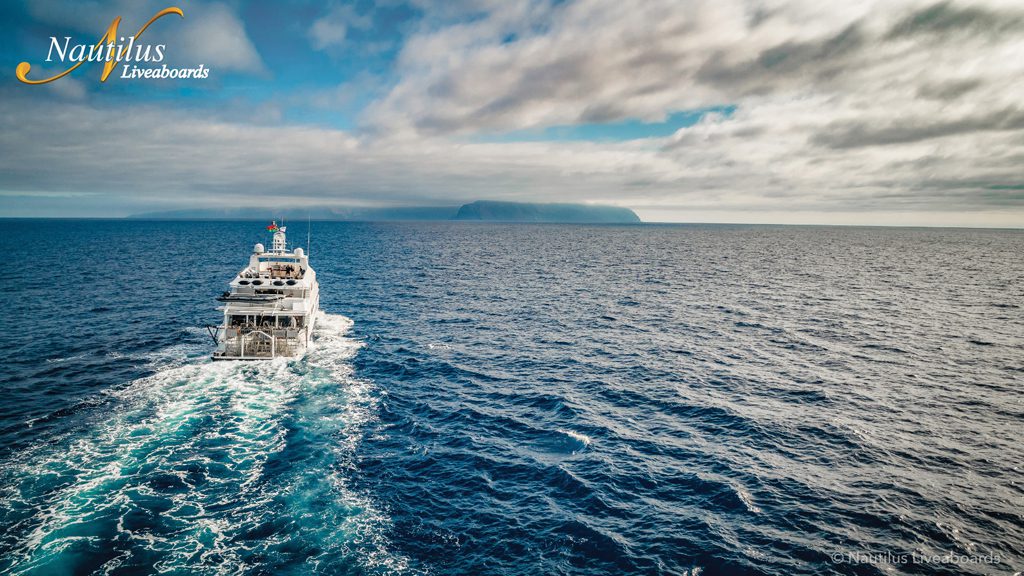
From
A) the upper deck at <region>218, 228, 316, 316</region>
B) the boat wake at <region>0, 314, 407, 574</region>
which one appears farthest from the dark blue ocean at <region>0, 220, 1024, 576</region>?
the upper deck at <region>218, 228, 316, 316</region>

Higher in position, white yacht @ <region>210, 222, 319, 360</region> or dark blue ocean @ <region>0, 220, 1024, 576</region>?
white yacht @ <region>210, 222, 319, 360</region>

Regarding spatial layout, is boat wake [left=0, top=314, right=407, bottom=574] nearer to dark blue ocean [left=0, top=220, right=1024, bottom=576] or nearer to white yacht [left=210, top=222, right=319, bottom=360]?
dark blue ocean [left=0, top=220, right=1024, bottom=576]

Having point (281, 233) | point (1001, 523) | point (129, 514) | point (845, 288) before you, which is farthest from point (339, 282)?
point (845, 288)

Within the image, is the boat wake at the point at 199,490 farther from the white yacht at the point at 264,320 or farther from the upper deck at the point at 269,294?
the upper deck at the point at 269,294

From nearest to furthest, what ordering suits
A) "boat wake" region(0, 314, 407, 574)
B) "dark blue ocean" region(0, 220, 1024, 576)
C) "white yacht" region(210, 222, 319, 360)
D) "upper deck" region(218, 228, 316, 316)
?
"boat wake" region(0, 314, 407, 574), "dark blue ocean" region(0, 220, 1024, 576), "white yacht" region(210, 222, 319, 360), "upper deck" region(218, 228, 316, 316)

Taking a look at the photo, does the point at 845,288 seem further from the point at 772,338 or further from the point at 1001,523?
the point at 1001,523

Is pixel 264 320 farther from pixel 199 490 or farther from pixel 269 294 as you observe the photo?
pixel 199 490

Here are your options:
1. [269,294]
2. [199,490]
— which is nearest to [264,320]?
[269,294]

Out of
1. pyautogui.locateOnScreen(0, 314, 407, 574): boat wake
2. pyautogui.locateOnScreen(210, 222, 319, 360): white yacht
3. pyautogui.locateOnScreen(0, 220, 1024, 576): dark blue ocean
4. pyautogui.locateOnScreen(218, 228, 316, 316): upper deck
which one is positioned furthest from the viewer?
pyautogui.locateOnScreen(218, 228, 316, 316): upper deck
